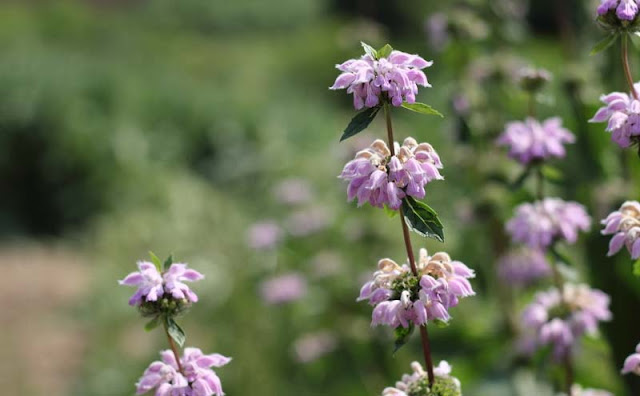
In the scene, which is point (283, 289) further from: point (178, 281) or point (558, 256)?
point (178, 281)

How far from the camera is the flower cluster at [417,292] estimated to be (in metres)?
1.20

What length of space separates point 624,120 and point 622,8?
0.16m

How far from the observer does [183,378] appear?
3.99 ft

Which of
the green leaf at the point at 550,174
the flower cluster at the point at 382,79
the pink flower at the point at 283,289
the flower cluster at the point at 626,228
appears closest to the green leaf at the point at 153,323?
the flower cluster at the point at 382,79

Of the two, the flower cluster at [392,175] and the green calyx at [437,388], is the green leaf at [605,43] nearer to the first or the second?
the flower cluster at [392,175]

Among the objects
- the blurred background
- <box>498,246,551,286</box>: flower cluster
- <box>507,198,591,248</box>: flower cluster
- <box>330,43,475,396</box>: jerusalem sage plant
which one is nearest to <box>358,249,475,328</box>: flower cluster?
<box>330,43,475,396</box>: jerusalem sage plant

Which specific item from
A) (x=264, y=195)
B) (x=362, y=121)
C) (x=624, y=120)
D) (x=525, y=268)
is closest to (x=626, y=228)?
(x=624, y=120)

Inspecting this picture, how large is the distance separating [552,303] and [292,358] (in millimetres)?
1860

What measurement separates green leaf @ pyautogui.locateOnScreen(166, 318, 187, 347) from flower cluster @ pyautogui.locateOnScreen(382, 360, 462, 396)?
0.30m

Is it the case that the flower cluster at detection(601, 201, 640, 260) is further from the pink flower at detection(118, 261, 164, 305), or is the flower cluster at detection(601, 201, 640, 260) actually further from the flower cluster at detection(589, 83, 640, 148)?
the pink flower at detection(118, 261, 164, 305)

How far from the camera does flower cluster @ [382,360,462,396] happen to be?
123 cm

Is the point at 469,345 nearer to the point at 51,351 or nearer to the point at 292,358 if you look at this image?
the point at 292,358

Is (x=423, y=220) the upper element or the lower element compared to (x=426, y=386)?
upper

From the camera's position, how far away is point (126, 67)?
925 cm
